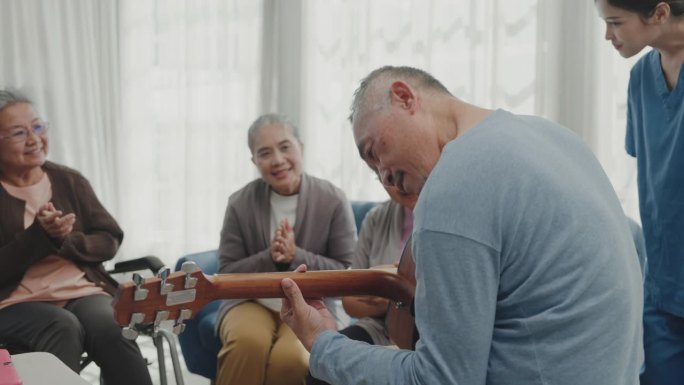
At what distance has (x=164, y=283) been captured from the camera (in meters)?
1.36

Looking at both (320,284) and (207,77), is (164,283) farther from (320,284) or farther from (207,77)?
(207,77)

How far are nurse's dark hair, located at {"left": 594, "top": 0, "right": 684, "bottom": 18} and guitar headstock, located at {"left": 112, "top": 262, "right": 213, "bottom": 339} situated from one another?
43.1 inches

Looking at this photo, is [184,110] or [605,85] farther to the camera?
[184,110]

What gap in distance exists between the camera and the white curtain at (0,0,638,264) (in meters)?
3.46

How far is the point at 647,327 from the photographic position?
1899 mm

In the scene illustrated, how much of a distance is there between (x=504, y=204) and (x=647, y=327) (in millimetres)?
1073

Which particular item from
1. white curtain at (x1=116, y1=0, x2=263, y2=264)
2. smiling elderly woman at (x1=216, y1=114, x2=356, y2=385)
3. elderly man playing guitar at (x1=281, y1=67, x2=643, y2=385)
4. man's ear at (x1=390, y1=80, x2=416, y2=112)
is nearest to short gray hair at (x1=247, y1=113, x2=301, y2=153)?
smiling elderly woman at (x1=216, y1=114, x2=356, y2=385)

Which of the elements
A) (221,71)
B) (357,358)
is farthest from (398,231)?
(221,71)

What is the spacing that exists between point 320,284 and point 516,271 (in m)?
0.64

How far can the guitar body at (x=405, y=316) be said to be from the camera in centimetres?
167

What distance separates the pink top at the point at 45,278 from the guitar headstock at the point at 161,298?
1.42 m

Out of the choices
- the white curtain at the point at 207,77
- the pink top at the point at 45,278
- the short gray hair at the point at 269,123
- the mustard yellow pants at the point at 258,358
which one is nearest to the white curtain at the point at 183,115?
the white curtain at the point at 207,77

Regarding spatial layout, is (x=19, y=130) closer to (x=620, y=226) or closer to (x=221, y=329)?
(x=221, y=329)

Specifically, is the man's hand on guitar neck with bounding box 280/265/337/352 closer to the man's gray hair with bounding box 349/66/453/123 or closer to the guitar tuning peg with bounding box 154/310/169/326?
the guitar tuning peg with bounding box 154/310/169/326
